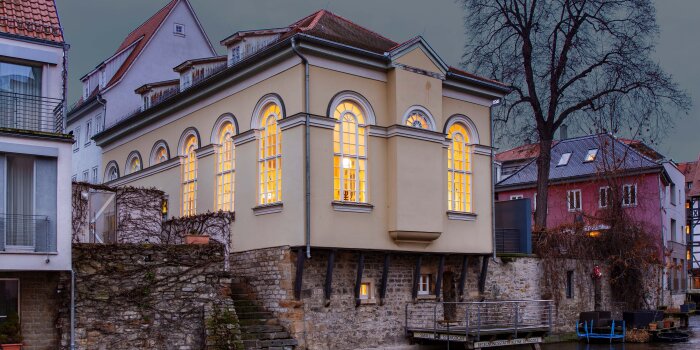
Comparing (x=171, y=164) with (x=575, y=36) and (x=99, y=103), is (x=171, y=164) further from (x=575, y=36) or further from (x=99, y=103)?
(x=575, y=36)

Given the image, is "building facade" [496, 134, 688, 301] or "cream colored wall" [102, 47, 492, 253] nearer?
"cream colored wall" [102, 47, 492, 253]

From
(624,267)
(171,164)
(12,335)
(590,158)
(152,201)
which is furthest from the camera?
(590,158)

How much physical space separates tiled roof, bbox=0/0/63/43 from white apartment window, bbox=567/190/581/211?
32697 mm

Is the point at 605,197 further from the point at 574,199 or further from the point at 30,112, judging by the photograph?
the point at 30,112

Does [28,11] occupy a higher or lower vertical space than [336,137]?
higher

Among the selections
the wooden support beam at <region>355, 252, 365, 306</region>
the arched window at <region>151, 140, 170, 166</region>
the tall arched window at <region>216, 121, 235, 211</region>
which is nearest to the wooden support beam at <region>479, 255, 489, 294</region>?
the wooden support beam at <region>355, 252, 365, 306</region>

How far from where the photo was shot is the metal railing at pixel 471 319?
2323cm

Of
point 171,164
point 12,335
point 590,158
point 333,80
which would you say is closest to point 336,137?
point 333,80

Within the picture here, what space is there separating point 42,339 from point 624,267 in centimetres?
2341

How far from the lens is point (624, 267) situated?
33.2 m

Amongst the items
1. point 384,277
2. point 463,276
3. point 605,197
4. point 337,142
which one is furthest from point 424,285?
point 605,197

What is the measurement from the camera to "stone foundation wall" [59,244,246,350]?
1811 cm

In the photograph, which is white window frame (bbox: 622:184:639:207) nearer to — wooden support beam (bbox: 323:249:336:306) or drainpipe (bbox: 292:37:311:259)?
wooden support beam (bbox: 323:249:336:306)

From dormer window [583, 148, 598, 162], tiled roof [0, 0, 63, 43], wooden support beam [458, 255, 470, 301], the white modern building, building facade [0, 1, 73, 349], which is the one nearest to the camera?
building facade [0, 1, 73, 349]
